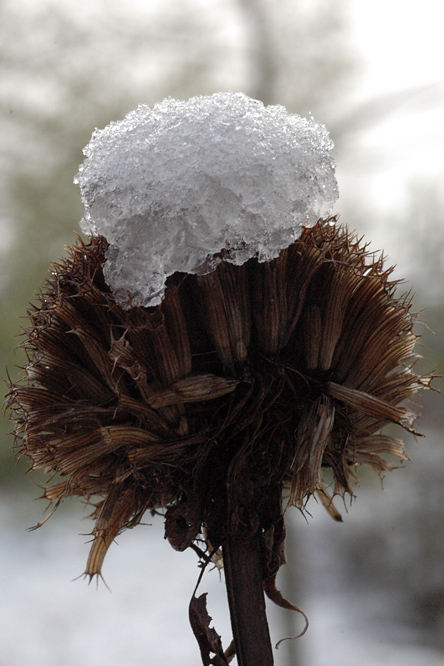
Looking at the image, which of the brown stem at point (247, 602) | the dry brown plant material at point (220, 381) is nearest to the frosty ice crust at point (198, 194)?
the dry brown plant material at point (220, 381)

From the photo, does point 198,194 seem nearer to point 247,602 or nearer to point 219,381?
point 219,381

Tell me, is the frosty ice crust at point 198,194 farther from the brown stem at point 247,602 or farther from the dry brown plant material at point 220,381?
the brown stem at point 247,602

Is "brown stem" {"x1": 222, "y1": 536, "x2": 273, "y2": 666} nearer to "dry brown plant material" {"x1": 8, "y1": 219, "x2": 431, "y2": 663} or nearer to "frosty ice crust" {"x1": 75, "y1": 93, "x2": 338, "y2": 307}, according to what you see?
"dry brown plant material" {"x1": 8, "y1": 219, "x2": 431, "y2": 663}

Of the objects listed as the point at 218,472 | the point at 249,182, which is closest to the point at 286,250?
the point at 249,182

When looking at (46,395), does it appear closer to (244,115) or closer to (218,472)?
(218,472)

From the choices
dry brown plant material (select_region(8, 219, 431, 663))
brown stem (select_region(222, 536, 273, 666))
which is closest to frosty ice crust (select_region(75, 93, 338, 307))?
dry brown plant material (select_region(8, 219, 431, 663))

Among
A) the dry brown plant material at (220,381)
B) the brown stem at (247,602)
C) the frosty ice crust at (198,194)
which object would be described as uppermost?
the frosty ice crust at (198,194)
